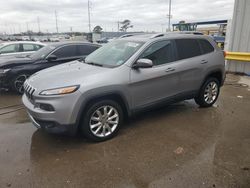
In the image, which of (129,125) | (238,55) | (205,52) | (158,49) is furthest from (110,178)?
(238,55)

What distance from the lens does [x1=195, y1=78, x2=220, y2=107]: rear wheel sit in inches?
207

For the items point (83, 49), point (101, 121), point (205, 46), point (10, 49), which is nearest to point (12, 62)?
point (83, 49)

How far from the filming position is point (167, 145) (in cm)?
370

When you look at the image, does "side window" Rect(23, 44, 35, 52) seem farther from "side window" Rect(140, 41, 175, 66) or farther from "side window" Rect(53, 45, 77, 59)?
"side window" Rect(140, 41, 175, 66)

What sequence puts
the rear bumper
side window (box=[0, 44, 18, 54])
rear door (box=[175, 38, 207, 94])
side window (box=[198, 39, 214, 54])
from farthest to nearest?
1. side window (box=[0, 44, 18, 54])
2. the rear bumper
3. side window (box=[198, 39, 214, 54])
4. rear door (box=[175, 38, 207, 94])

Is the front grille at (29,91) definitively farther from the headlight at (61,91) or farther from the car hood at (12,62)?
the car hood at (12,62)

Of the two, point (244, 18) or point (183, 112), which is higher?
point (244, 18)

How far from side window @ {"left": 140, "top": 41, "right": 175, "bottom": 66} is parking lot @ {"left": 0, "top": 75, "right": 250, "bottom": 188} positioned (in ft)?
4.08

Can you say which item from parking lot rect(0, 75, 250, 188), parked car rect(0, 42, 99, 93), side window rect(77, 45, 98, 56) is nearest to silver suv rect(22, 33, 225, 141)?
parking lot rect(0, 75, 250, 188)

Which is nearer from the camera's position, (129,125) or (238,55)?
(129,125)

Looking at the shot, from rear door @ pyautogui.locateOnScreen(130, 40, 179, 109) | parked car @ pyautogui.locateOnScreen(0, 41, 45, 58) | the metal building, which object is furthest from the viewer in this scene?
parked car @ pyautogui.locateOnScreen(0, 41, 45, 58)

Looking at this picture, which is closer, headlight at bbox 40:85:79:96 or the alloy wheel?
headlight at bbox 40:85:79:96

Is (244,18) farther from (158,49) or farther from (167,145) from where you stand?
(167,145)

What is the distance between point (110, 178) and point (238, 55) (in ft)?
26.5
